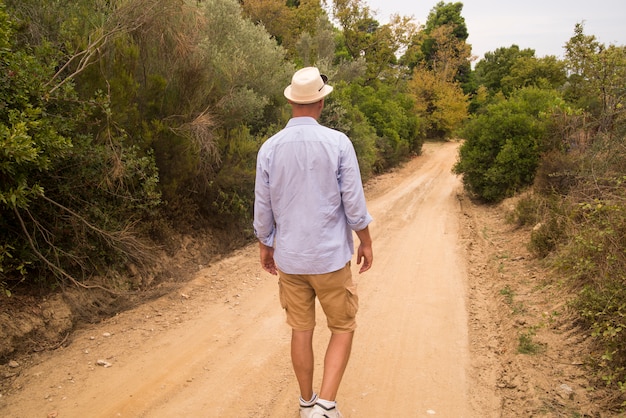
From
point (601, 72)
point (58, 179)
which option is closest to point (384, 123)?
point (601, 72)

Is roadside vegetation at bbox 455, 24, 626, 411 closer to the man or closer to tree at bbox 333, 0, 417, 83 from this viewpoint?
the man

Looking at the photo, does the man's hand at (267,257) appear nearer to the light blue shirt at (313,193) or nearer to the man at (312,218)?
the man at (312,218)

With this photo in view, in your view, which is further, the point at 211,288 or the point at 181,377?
the point at 211,288

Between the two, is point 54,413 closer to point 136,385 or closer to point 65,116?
point 136,385

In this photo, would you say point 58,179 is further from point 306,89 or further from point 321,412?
point 321,412

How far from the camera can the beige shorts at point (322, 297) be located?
2.98 metres

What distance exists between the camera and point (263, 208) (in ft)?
10.1

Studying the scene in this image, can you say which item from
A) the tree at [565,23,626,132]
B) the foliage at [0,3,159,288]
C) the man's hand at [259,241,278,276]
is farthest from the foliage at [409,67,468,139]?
the man's hand at [259,241,278,276]

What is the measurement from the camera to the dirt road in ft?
11.6

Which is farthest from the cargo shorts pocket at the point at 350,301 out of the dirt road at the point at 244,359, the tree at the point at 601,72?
the tree at the point at 601,72

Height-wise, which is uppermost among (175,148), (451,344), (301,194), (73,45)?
(73,45)

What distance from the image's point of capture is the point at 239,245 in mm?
8164

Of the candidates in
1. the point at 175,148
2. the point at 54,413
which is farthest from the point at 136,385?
the point at 175,148

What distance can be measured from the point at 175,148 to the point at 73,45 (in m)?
1.78
